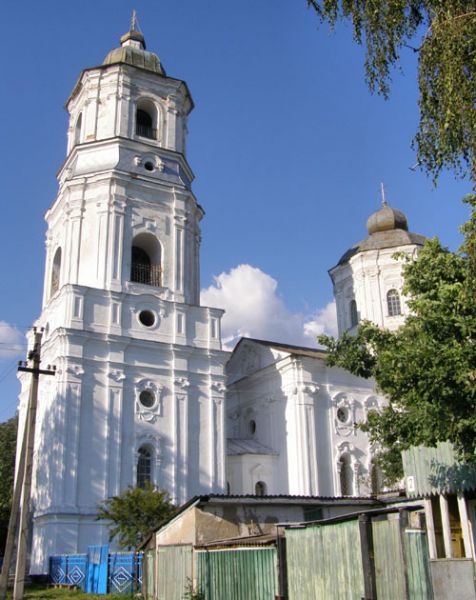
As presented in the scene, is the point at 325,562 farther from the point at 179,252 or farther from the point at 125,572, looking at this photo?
the point at 179,252

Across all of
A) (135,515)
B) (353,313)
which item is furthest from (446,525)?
(353,313)

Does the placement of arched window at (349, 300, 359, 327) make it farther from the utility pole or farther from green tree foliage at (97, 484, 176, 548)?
the utility pole

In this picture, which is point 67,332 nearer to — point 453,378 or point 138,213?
point 138,213

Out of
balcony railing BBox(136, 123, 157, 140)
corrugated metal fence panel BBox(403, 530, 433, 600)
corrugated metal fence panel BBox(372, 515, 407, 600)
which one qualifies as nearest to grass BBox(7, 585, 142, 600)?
corrugated metal fence panel BBox(372, 515, 407, 600)

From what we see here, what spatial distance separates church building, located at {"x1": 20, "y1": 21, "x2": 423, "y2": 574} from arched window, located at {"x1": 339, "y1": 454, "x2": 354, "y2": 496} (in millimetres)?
84

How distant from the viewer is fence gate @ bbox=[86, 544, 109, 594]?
2017 centimetres

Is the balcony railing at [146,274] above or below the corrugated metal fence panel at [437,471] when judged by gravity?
above

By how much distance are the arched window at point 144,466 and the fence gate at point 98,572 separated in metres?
4.24

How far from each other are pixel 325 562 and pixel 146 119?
25150 millimetres

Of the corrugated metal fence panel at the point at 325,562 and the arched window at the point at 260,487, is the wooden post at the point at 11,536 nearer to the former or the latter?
the corrugated metal fence panel at the point at 325,562

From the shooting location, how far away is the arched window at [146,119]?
30.9 m

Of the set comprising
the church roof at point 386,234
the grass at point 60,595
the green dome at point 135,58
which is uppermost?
the green dome at point 135,58

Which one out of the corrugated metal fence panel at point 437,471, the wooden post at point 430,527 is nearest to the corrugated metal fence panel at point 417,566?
the corrugated metal fence panel at point 437,471

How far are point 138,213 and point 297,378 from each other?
32.1ft
